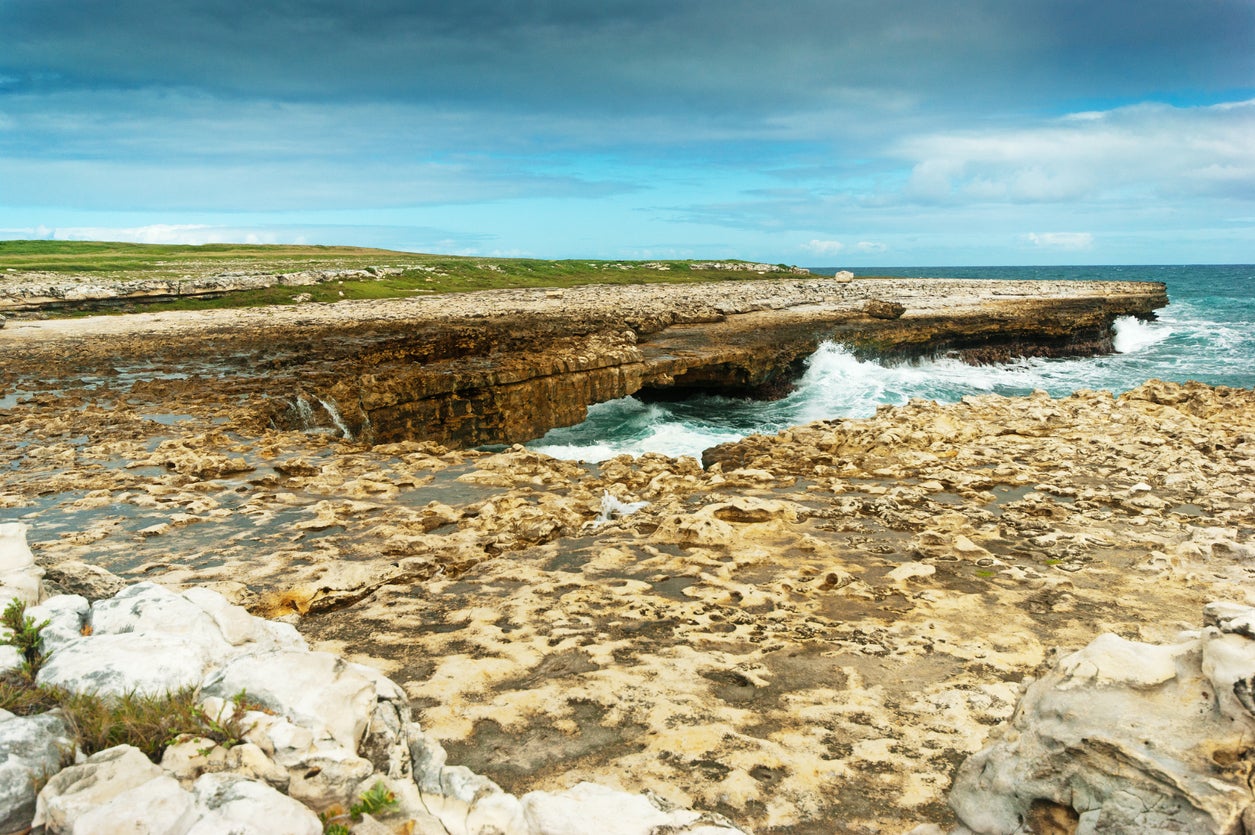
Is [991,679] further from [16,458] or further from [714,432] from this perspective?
[714,432]

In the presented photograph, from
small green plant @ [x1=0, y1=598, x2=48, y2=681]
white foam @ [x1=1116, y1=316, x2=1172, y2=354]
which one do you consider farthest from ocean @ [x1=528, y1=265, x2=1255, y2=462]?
small green plant @ [x1=0, y1=598, x2=48, y2=681]

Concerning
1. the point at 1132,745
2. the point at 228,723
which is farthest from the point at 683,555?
the point at 228,723

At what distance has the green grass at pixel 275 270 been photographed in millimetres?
49156

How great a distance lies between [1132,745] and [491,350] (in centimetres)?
2211

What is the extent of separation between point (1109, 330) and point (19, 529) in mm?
52407

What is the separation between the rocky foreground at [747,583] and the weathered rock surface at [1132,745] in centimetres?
1

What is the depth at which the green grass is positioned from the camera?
161ft

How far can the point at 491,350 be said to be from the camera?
23812 mm

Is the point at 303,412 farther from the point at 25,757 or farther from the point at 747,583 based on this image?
the point at 25,757

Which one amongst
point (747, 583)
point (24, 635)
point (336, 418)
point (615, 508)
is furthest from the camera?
point (336, 418)

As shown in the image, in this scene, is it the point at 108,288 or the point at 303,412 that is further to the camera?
the point at 108,288

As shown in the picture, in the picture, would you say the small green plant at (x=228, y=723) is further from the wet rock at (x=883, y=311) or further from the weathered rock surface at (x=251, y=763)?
the wet rock at (x=883, y=311)

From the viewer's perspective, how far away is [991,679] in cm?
511

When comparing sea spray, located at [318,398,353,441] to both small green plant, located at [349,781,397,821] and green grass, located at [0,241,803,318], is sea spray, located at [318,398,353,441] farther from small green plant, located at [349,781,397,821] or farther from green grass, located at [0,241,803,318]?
green grass, located at [0,241,803,318]
